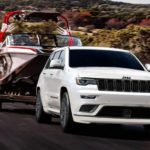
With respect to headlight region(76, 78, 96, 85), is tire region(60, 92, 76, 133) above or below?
below

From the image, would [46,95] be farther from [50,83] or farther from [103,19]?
[103,19]

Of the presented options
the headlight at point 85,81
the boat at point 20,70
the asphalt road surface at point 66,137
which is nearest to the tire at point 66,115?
the asphalt road surface at point 66,137

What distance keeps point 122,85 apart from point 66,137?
1381 mm

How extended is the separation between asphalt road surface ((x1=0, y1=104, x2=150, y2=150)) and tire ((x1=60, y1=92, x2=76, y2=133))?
14cm

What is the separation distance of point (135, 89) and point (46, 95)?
2899 mm

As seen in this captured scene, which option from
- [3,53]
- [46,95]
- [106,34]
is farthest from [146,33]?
[46,95]

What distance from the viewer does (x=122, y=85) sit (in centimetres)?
1256

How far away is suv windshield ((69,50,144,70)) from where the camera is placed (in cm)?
1403

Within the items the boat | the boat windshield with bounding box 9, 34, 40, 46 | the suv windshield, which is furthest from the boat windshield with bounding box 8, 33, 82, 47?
the suv windshield

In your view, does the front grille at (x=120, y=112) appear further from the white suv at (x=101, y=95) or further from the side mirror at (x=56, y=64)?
the side mirror at (x=56, y=64)

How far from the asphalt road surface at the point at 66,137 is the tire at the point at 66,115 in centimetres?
14

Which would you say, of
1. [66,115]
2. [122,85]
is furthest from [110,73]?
[66,115]

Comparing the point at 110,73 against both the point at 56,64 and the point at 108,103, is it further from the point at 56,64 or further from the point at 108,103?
the point at 56,64

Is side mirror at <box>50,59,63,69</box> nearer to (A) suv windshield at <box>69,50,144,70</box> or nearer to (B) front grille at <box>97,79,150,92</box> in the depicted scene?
(A) suv windshield at <box>69,50,144,70</box>
